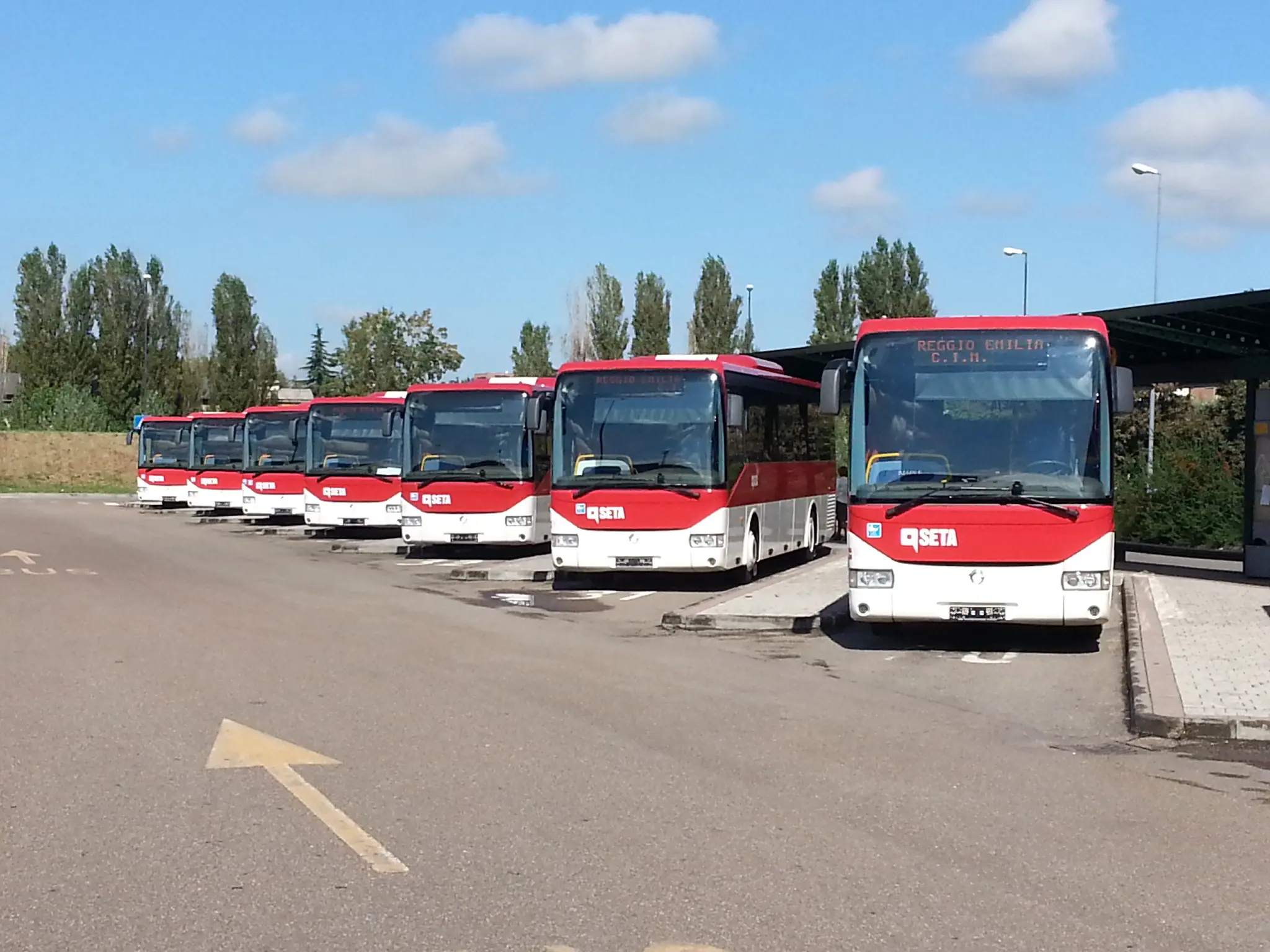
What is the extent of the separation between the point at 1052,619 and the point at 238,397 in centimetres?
8066

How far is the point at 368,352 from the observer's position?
73.9 meters

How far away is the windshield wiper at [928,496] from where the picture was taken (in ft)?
44.6

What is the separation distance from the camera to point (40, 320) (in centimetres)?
8731

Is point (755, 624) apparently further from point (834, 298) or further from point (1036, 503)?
point (834, 298)

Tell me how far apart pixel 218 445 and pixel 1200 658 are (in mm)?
36884

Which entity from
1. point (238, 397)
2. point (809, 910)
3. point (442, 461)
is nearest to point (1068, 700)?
point (809, 910)

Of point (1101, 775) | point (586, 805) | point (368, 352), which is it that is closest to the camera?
point (586, 805)

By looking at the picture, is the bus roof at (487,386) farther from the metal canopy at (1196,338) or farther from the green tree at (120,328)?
the green tree at (120,328)

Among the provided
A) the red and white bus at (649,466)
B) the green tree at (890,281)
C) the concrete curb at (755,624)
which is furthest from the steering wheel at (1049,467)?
the green tree at (890,281)

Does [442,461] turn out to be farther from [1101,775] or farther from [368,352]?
[368,352]

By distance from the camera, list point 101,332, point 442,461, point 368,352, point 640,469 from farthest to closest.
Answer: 1. point 101,332
2. point 368,352
3. point 442,461
4. point 640,469

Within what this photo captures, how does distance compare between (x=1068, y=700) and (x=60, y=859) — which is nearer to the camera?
(x=60, y=859)

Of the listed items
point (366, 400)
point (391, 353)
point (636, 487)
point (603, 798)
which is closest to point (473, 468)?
point (636, 487)

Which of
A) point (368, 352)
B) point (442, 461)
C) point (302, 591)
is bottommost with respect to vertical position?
point (302, 591)
